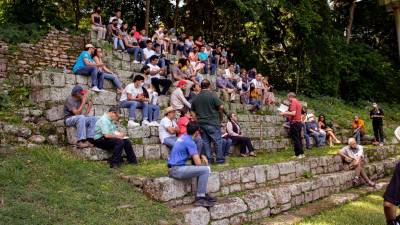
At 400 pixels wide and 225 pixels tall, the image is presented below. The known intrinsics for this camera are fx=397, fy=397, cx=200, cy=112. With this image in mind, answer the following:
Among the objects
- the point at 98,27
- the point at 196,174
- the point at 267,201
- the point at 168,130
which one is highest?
the point at 98,27

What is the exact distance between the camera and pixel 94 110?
8258mm

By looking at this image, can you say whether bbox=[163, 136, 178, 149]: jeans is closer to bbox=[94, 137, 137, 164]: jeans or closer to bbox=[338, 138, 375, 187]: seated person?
bbox=[94, 137, 137, 164]: jeans

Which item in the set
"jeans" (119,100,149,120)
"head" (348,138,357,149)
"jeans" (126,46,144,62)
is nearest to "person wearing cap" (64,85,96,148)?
"jeans" (119,100,149,120)

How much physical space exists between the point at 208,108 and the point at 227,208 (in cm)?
216

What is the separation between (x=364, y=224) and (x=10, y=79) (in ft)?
28.6

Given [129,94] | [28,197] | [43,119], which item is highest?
[129,94]

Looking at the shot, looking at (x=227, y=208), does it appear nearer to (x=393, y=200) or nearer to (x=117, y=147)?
(x=117, y=147)

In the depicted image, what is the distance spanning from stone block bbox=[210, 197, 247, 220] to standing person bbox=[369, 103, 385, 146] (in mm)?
9668

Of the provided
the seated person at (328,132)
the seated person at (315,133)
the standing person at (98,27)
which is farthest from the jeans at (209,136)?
the seated person at (328,132)

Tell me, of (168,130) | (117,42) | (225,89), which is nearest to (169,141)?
(168,130)

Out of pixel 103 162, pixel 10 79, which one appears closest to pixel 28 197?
pixel 103 162

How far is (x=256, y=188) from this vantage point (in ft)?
25.2

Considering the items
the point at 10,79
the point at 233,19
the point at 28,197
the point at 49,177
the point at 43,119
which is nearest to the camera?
the point at 28,197

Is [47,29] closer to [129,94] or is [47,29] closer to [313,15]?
[129,94]
